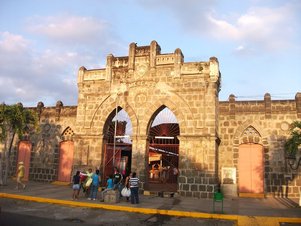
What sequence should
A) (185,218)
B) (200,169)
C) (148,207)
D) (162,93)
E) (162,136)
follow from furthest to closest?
1. (162,136)
2. (162,93)
3. (200,169)
4. (148,207)
5. (185,218)

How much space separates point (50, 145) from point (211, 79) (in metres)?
11.0

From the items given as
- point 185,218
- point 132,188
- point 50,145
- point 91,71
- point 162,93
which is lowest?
point 185,218

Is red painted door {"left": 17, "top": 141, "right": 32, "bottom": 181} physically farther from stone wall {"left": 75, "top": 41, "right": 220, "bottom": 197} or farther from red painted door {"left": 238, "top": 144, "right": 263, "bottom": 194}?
red painted door {"left": 238, "top": 144, "right": 263, "bottom": 194}

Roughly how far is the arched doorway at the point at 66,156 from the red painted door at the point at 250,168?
32.3 ft

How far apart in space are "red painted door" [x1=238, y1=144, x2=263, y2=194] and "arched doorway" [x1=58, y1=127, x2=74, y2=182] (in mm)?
9847

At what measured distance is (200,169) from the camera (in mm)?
14086

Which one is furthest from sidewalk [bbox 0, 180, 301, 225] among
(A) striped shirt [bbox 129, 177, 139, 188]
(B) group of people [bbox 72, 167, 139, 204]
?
(A) striped shirt [bbox 129, 177, 139, 188]

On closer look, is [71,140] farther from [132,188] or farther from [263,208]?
[263,208]

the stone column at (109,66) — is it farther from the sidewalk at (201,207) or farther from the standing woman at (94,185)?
the sidewalk at (201,207)

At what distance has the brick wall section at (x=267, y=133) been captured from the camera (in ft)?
49.5

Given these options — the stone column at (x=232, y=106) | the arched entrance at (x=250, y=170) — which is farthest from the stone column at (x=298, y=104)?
the stone column at (x=232, y=106)

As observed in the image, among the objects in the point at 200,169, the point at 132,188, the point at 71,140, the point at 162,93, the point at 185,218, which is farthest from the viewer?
the point at 71,140

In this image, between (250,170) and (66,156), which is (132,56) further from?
(250,170)

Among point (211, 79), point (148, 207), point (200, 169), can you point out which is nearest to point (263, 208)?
point (200, 169)
